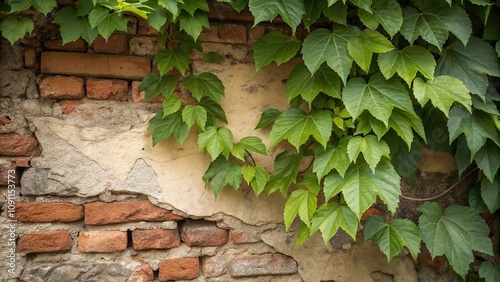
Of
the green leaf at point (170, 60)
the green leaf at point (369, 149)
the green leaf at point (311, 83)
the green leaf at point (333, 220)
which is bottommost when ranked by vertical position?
the green leaf at point (333, 220)

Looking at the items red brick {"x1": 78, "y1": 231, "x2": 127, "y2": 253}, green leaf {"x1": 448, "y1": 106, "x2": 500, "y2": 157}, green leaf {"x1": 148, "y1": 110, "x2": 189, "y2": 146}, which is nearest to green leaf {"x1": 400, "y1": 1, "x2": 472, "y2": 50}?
green leaf {"x1": 448, "y1": 106, "x2": 500, "y2": 157}

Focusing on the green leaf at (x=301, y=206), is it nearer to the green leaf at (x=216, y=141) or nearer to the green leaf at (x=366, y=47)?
the green leaf at (x=216, y=141)

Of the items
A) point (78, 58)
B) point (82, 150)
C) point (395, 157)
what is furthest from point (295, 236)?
point (78, 58)

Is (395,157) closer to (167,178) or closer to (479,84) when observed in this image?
(479,84)

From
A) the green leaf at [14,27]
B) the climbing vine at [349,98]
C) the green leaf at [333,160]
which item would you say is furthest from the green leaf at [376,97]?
the green leaf at [14,27]

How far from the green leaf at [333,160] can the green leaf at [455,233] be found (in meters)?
0.42

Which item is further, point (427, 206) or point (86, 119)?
point (427, 206)

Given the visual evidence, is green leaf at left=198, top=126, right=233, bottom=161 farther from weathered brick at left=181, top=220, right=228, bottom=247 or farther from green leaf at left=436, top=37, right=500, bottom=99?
green leaf at left=436, top=37, right=500, bottom=99

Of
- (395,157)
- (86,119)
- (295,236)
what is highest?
(86,119)

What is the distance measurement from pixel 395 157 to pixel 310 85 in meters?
0.45

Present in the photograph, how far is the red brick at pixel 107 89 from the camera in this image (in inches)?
62.1

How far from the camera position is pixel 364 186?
4.88ft

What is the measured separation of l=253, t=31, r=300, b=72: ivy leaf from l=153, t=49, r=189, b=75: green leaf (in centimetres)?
25

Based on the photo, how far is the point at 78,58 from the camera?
1.56 m
